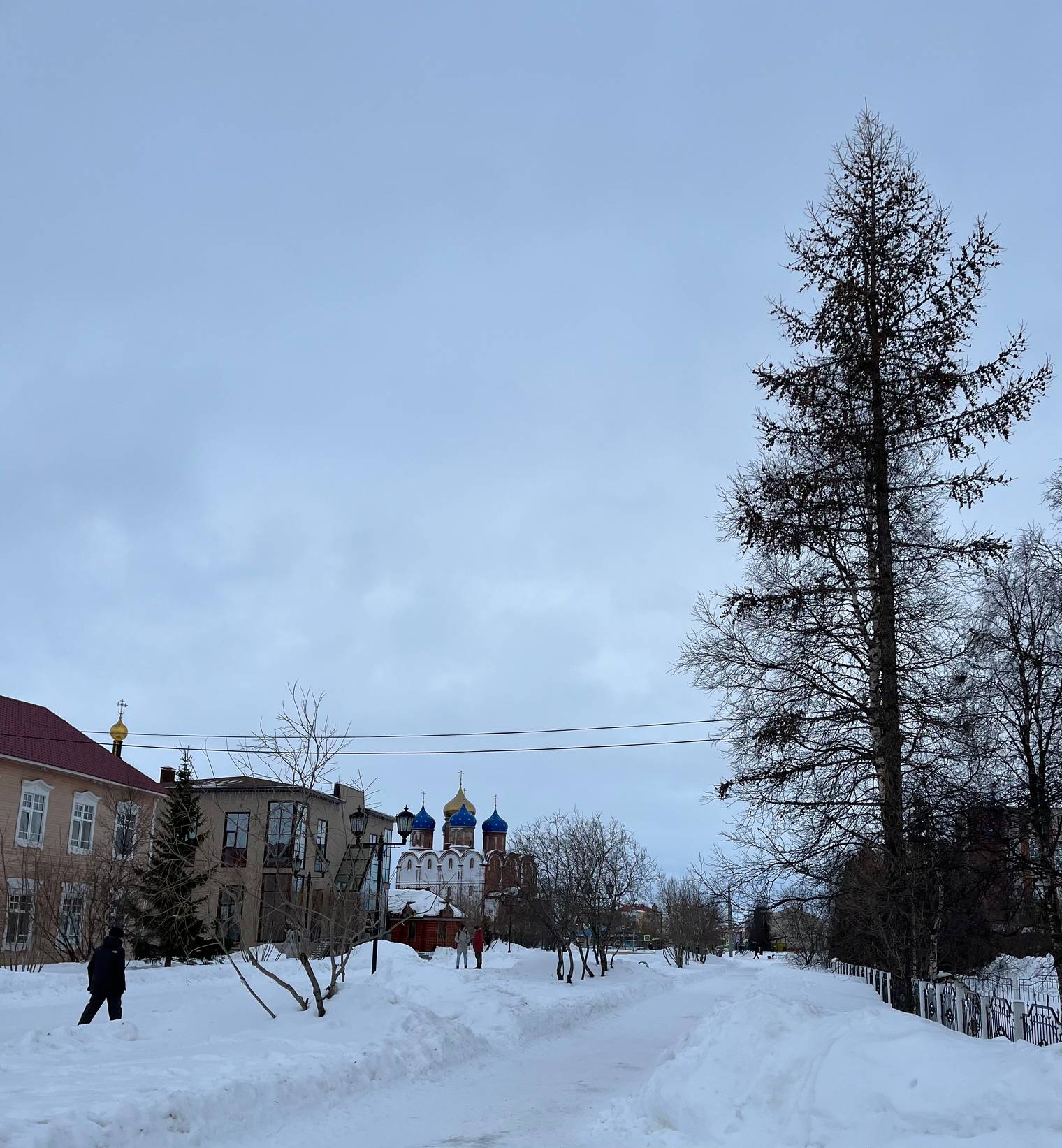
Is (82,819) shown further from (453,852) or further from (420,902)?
(453,852)

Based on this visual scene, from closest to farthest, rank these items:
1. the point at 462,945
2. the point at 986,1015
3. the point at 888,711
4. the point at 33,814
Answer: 1. the point at 986,1015
2. the point at 888,711
3. the point at 462,945
4. the point at 33,814

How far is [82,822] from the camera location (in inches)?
Result: 1538

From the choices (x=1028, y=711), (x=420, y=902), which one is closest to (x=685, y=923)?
(x=420, y=902)

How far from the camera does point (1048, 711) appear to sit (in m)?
17.7

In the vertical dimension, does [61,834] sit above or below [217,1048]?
above

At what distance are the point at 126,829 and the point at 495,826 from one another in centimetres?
7686

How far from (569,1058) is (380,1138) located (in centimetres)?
703

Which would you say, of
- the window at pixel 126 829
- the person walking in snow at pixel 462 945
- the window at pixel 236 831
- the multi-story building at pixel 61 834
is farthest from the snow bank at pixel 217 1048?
the window at pixel 236 831

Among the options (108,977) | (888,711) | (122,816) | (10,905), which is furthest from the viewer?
(122,816)

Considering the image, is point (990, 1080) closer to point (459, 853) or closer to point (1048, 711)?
point (1048, 711)

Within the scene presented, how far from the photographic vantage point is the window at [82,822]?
38.4 meters

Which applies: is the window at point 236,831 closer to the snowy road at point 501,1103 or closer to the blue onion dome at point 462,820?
the snowy road at point 501,1103

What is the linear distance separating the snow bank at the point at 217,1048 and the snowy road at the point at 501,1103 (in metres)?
0.36

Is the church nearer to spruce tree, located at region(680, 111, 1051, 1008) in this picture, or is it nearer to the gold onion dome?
the gold onion dome
